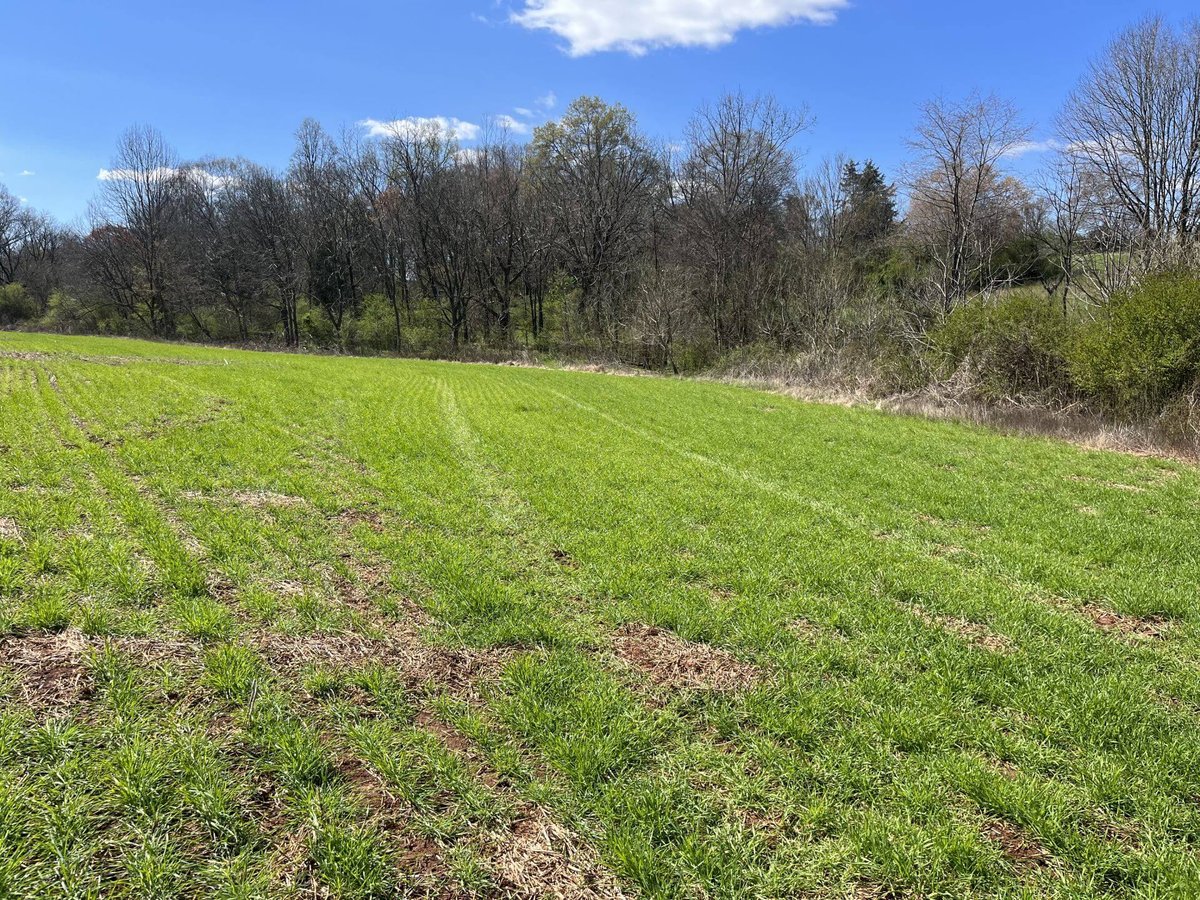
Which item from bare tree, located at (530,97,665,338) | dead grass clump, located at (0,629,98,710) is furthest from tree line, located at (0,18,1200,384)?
dead grass clump, located at (0,629,98,710)

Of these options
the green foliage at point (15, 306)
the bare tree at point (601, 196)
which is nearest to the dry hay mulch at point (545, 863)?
the bare tree at point (601, 196)

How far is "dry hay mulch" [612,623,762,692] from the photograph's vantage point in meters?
3.98

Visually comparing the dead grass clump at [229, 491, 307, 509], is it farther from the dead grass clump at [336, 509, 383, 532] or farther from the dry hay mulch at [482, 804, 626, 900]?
the dry hay mulch at [482, 804, 626, 900]

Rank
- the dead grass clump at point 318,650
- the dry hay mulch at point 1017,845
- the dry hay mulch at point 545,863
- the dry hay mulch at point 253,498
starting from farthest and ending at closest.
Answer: the dry hay mulch at point 253,498 → the dead grass clump at point 318,650 → the dry hay mulch at point 1017,845 → the dry hay mulch at point 545,863

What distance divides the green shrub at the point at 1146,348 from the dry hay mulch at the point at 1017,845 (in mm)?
15301

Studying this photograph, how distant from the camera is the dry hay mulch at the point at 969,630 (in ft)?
14.5

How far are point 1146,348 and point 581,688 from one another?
16.3 meters

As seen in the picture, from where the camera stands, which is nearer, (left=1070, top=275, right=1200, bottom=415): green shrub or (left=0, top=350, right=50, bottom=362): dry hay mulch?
(left=1070, top=275, right=1200, bottom=415): green shrub

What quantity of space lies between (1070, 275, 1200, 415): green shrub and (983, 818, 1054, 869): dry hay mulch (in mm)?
15301

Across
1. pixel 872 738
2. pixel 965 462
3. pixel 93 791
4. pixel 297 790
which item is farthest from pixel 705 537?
pixel 965 462

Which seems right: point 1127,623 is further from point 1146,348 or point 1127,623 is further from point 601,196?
point 601,196

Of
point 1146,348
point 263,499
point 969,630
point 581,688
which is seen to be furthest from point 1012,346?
point 263,499

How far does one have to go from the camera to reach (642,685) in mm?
3936

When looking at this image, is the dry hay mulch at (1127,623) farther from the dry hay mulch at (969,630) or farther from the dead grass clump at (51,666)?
the dead grass clump at (51,666)
